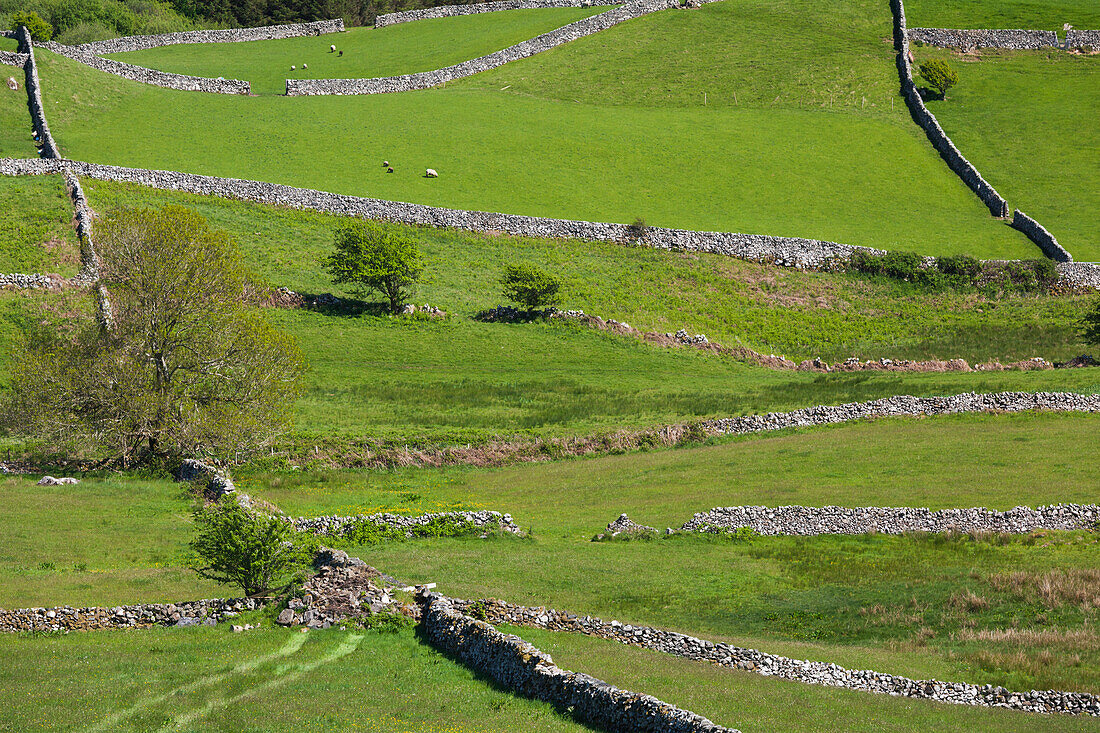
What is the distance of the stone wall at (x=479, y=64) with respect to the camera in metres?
100

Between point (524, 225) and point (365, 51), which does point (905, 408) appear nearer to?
point (524, 225)

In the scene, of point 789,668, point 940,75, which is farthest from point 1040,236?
point 789,668

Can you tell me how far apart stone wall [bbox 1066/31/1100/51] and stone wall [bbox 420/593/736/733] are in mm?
112252

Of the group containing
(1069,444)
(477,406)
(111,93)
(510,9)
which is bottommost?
(477,406)

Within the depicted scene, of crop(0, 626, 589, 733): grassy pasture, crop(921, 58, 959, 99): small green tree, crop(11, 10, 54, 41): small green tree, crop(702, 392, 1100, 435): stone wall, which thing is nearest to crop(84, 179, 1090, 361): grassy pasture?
crop(702, 392, 1100, 435): stone wall

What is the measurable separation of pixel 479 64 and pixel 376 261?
177ft

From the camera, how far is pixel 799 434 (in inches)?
1785

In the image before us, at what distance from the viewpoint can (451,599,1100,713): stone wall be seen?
1898 centimetres

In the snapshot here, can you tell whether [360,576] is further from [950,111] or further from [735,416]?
[950,111]

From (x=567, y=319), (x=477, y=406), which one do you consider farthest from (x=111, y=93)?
(x=477, y=406)

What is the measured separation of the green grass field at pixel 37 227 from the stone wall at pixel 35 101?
9.48 meters

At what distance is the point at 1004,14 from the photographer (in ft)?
375

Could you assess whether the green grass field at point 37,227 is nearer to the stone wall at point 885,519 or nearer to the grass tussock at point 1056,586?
the stone wall at point 885,519

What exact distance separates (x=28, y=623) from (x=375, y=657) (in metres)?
8.00
